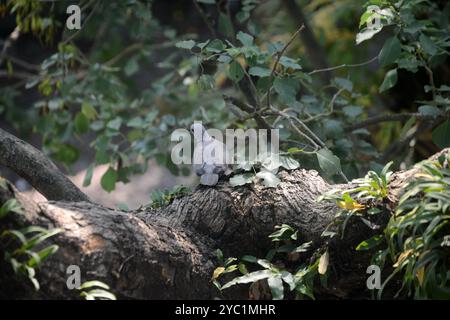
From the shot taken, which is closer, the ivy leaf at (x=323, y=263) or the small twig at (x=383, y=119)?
the ivy leaf at (x=323, y=263)

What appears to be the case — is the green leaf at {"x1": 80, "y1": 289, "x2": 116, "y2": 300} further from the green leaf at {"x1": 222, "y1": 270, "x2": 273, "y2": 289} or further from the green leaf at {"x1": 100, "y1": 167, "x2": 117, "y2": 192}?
the green leaf at {"x1": 100, "y1": 167, "x2": 117, "y2": 192}

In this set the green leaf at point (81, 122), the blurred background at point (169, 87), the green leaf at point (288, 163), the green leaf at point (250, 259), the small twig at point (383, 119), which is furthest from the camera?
the green leaf at point (81, 122)

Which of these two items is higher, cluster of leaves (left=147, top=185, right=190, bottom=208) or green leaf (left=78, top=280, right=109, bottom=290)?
cluster of leaves (left=147, top=185, right=190, bottom=208)

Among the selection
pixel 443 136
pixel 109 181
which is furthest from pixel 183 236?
pixel 443 136

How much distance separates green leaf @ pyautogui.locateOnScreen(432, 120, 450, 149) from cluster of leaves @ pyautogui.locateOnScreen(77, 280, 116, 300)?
1772 mm

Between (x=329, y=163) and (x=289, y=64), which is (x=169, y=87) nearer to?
(x=289, y=64)

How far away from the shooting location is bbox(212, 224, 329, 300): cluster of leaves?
237 cm

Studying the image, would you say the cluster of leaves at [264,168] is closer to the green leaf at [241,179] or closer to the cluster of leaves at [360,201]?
the green leaf at [241,179]

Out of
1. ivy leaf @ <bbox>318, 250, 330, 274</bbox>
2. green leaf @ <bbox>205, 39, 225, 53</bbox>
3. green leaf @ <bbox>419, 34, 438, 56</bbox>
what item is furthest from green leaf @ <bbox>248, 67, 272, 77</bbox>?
ivy leaf @ <bbox>318, 250, 330, 274</bbox>

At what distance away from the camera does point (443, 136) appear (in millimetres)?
2998

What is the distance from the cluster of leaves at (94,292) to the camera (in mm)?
2062

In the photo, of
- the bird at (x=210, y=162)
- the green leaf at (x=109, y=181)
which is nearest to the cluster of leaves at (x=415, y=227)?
the bird at (x=210, y=162)

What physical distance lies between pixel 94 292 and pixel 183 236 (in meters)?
0.56
